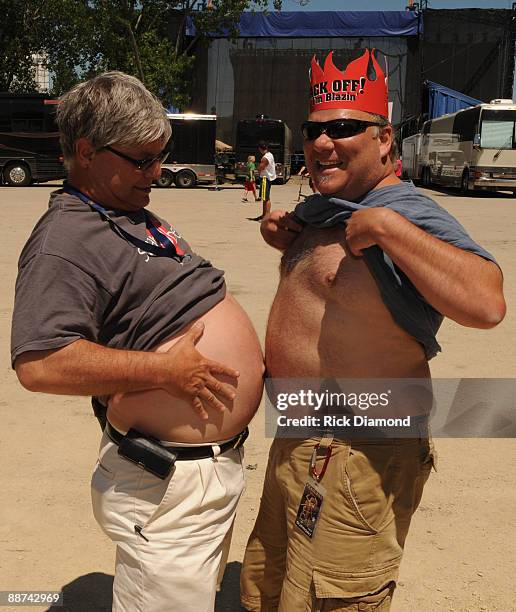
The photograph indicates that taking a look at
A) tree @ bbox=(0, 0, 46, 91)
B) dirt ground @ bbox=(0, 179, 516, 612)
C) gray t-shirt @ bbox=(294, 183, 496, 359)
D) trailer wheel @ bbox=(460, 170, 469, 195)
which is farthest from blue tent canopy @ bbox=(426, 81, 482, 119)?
gray t-shirt @ bbox=(294, 183, 496, 359)

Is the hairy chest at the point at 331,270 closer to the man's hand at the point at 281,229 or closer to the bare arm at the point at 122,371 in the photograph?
the man's hand at the point at 281,229

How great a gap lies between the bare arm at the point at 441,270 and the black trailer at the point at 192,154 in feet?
87.0

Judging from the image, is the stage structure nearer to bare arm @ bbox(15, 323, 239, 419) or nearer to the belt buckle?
the belt buckle

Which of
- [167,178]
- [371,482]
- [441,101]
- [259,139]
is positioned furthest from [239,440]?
[441,101]

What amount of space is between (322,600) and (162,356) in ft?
2.88

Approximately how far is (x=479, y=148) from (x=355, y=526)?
2309 cm

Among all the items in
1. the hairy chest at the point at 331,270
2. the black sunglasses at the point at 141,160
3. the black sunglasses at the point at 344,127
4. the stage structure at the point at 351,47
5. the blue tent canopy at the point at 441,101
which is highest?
the stage structure at the point at 351,47

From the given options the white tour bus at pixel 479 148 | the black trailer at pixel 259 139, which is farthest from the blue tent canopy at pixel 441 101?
the black trailer at pixel 259 139

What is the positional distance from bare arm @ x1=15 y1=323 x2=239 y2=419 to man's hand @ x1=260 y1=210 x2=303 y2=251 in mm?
541

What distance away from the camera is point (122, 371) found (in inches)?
70.2

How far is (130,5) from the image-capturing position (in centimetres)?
3556

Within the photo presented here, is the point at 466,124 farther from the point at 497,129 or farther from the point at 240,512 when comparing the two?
the point at 240,512

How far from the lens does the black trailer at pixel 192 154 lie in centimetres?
2766

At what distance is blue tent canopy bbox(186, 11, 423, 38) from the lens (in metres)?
41.4
